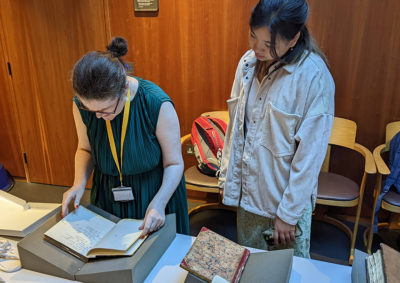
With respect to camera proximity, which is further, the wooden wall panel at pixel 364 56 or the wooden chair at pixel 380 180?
the wooden wall panel at pixel 364 56

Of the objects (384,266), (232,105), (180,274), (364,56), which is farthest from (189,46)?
(384,266)

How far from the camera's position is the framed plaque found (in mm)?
2740

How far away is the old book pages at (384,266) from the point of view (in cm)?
83

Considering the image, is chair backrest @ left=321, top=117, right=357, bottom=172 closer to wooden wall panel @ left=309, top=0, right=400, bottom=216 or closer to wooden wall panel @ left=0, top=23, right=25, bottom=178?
wooden wall panel @ left=309, top=0, right=400, bottom=216

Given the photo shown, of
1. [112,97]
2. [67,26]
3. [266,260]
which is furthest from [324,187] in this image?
[67,26]

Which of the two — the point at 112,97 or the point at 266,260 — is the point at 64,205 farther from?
the point at 266,260

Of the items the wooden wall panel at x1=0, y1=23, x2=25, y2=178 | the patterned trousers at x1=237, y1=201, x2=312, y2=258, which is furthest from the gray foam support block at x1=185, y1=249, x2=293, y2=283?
the wooden wall panel at x1=0, y1=23, x2=25, y2=178

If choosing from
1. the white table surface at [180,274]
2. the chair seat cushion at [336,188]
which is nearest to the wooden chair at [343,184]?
the chair seat cushion at [336,188]

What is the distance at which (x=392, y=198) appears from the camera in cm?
216

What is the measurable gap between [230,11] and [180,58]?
0.57 metres

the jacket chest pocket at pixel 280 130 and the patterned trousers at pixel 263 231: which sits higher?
the jacket chest pocket at pixel 280 130

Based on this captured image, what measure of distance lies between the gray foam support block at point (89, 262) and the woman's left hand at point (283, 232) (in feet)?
1.48

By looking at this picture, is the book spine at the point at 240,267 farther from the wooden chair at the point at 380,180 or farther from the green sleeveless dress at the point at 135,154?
the wooden chair at the point at 380,180

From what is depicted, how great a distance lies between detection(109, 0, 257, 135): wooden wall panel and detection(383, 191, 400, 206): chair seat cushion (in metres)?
1.40
